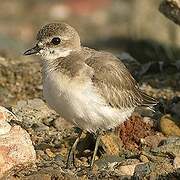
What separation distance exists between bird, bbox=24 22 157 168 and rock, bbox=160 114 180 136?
2.27ft

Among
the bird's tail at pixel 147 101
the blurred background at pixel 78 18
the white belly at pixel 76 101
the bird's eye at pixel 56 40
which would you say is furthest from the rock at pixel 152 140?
the blurred background at pixel 78 18

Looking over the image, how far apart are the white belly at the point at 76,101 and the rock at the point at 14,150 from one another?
513 mm

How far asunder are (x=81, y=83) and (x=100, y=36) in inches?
621

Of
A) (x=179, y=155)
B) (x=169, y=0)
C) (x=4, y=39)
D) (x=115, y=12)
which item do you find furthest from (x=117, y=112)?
(x=115, y=12)

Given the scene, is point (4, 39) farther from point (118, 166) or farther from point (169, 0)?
point (118, 166)

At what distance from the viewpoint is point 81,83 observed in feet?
24.1

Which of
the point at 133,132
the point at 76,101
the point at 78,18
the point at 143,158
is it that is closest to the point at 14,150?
the point at 76,101

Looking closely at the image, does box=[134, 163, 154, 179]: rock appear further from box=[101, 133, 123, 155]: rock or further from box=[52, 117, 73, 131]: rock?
box=[52, 117, 73, 131]: rock

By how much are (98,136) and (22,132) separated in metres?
0.89

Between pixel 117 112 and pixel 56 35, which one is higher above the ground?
pixel 56 35

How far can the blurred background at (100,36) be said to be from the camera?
1057cm

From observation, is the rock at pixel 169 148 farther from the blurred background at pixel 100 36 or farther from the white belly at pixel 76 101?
the blurred background at pixel 100 36

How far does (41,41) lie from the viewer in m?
7.78

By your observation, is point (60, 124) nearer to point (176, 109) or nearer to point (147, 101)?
point (147, 101)
